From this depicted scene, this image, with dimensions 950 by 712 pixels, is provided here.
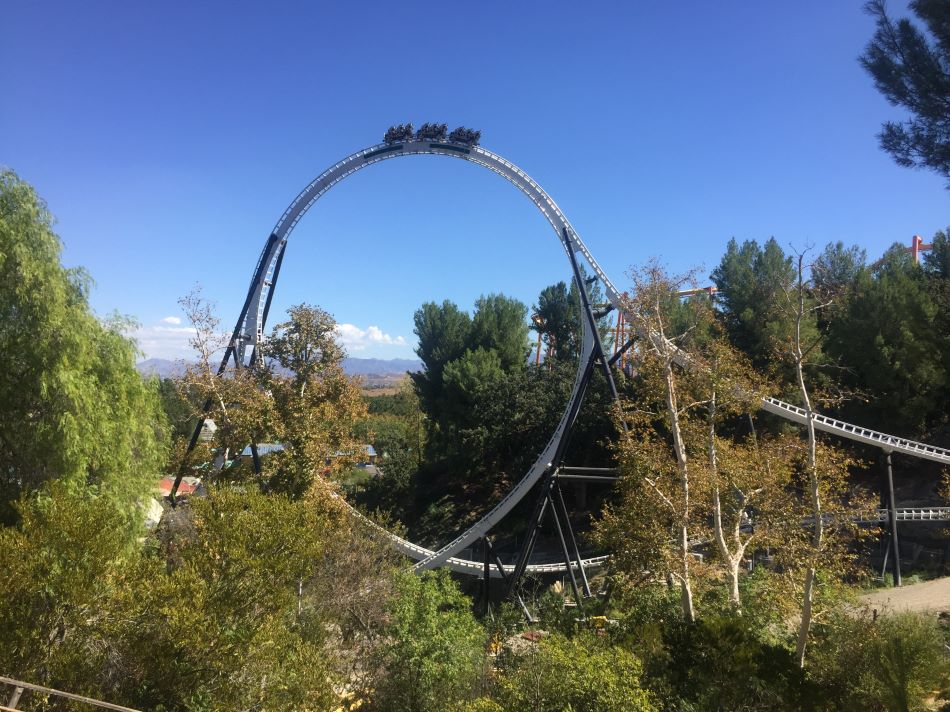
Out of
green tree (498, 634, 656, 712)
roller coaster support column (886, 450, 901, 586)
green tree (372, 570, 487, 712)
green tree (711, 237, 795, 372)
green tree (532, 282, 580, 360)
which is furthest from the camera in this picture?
green tree (532, 282, 580, 360)

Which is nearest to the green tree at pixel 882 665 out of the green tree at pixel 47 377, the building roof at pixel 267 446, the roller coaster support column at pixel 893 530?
the building roof at pixel 267 446

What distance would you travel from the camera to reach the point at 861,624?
786 cm

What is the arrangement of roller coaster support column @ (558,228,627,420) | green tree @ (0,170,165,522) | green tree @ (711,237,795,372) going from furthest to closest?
green tree @ (711,237,795,372) → roller coaster support column @ (558,228,627,420) → green tree @ (0,170,165,522)

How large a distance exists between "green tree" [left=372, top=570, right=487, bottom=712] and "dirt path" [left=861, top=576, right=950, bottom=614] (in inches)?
381

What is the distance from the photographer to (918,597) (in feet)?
46.3

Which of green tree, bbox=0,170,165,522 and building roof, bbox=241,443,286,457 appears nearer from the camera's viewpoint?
green tree, bbox=0,170,165,522

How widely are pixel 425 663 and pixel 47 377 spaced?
6.99 meters

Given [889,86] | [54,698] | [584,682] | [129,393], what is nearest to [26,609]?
[54,698]

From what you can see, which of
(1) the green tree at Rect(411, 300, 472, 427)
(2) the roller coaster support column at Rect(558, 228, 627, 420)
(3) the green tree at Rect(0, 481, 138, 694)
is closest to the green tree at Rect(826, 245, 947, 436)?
(2) the roller coaster support column at Rect(558, 228, 627, 420)

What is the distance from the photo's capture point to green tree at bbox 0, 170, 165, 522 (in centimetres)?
891

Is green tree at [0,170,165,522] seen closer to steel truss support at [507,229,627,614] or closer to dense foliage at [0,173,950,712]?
dense foliage at [0,173,950,712]

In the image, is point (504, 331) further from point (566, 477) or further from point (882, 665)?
point (882, 665)

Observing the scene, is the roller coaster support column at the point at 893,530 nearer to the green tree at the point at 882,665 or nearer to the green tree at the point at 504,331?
the green tree at the point at 882,665

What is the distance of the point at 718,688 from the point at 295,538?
481 centimetres
